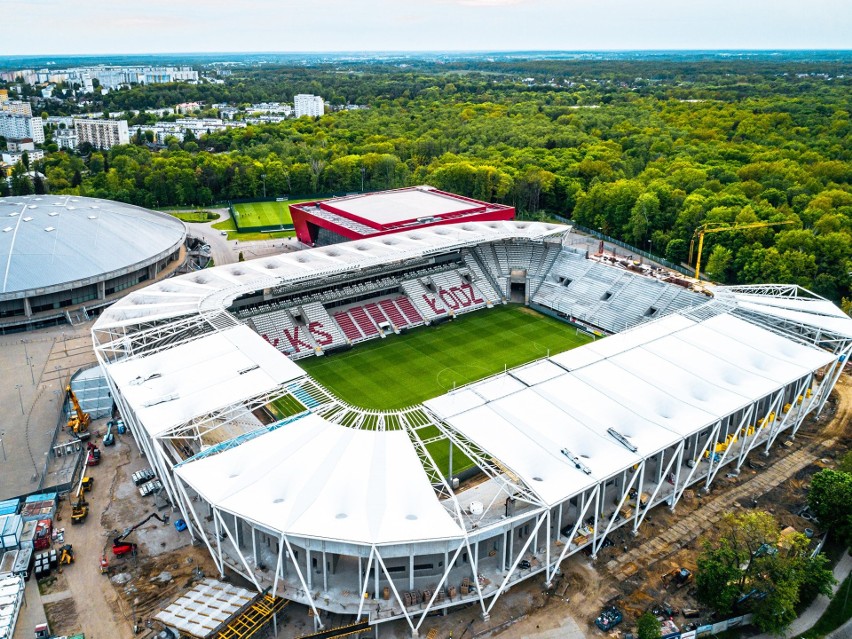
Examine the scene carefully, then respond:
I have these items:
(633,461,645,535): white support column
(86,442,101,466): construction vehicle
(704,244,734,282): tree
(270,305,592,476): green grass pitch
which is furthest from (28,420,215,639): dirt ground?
(704,244,734,282): tree

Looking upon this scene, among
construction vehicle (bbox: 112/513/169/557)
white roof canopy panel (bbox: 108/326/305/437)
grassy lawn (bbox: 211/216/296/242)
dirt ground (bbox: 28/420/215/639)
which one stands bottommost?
dirt ground (bbox: 28/420/215/639)

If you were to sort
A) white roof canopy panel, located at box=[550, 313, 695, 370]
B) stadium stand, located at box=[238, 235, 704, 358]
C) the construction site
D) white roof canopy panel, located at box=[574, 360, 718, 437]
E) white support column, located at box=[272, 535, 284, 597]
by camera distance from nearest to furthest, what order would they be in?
1. white support column, located at box=[272, 535, 284, 597]
2. the construction site
3. white roof canopy panel, located at box=[574, 360, 718, 437]
4. white roof canopy panel, located at box=[550, 313, 695, 370]
5. stadium stand, located at box=[238, 235, 704, 358]

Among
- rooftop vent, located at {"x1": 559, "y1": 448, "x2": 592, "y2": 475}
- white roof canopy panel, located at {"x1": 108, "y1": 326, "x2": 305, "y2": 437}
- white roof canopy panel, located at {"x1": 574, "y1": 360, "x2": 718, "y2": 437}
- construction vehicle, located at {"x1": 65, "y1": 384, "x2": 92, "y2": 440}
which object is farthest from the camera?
construction vehicle, located at {"x1": 65, "y1": 384, "x2": 92, "y2": 440}

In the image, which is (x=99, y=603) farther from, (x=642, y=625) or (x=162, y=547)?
(x=642, y=625)

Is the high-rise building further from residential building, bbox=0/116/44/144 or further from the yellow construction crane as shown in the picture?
the yellow construction crane

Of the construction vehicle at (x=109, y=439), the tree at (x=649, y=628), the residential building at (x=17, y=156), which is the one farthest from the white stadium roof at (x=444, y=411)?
the residential building at (x=17, y=156)

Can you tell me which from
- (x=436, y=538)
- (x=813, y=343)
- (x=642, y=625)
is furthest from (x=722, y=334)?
(x=436, y=538)

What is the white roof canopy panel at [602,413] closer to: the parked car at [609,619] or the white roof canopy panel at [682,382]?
the white roof canopy panel at [682,382]
